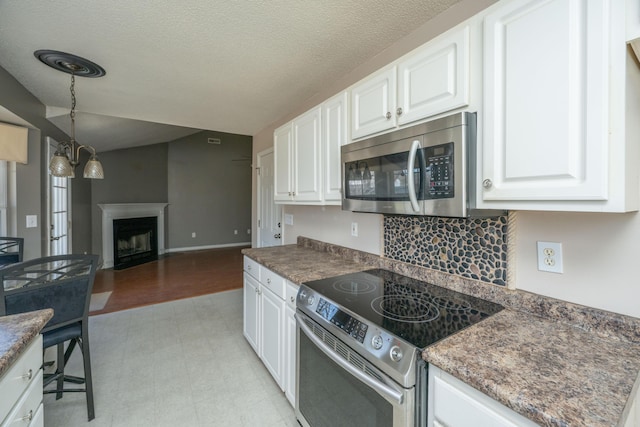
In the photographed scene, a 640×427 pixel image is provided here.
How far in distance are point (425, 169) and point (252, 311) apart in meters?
1.86

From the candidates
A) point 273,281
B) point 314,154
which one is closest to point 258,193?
point 314,154

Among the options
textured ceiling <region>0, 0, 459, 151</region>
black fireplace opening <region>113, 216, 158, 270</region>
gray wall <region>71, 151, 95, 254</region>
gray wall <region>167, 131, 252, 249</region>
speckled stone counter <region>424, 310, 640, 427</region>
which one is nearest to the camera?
speckled stone counter <region>424, 310, 640, 427</region>

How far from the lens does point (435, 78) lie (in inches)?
46.6

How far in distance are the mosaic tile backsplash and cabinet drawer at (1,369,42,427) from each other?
1.77m

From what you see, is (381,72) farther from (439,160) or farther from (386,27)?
(439,160)

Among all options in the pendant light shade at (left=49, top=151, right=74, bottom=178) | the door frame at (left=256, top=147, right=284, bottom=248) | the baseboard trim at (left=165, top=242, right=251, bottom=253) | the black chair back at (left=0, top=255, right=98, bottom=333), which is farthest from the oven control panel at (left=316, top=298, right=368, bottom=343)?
the baseboard trim at (left=165, top=242, right=251, bottom=253)

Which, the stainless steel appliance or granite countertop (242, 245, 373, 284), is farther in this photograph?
granite countertop (242, 245, 373, 284)

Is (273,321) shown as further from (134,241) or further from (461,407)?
(134,241)

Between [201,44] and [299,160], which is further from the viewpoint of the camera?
[299,160]

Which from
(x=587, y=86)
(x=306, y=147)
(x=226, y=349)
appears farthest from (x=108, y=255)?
(x=587, y=86)

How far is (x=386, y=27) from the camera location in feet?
5.65

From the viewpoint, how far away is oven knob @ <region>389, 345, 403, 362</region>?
0.93m

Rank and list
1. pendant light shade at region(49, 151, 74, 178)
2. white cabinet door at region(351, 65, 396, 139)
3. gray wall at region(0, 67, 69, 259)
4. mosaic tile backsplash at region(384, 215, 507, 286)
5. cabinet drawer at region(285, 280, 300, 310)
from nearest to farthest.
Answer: mosaic tile backsplash at region(384, 215, 507, 286), white cabinet door at region(351, 65, 396, 139), cabinet drawer at region(285, 280, 300, 310), pendant light shade at region(49, 151, 74, 178), gray wall at region(0, 67, 69, 259)

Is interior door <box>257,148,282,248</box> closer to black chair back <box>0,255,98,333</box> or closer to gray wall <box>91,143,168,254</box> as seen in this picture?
black chair back <box>0,255,98,333</box>
